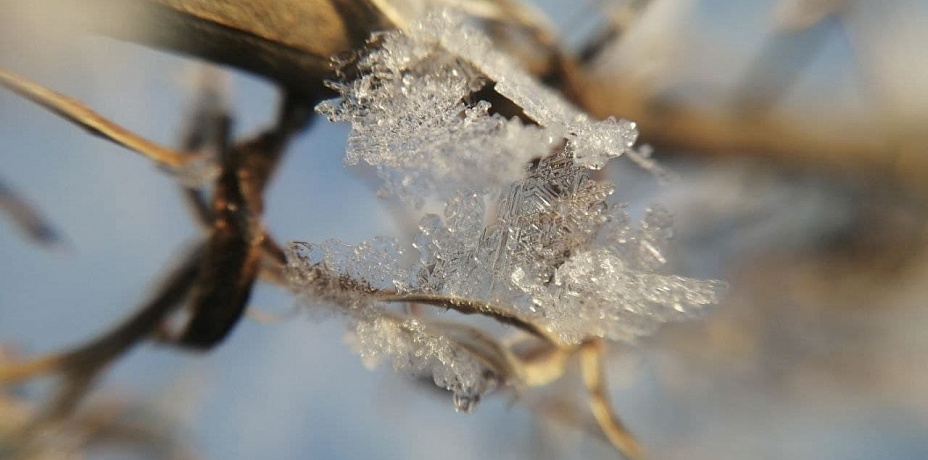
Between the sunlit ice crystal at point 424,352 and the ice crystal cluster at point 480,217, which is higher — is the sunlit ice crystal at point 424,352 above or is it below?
below

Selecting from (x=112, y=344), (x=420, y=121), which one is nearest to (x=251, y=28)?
(x=420, y=121)

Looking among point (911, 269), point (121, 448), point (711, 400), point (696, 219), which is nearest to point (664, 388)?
point (711, 400)

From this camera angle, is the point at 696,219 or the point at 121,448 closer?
the point at 121,448

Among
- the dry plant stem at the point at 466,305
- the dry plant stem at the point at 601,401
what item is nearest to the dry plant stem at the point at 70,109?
the dry plant stem at the point at 466,305

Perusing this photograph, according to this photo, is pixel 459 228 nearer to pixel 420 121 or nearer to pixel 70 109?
pixel 420 121

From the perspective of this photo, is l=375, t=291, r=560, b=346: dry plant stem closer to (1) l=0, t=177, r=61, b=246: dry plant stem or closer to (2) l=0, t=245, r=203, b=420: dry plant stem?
(2) l=0, t=245, r=203, b=420: dry plant stem

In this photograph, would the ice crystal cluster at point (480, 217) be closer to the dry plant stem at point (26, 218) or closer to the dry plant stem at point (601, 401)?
the dry plant stem at point (601, 401)

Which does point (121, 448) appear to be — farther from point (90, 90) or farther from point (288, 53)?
point (288, 53)
